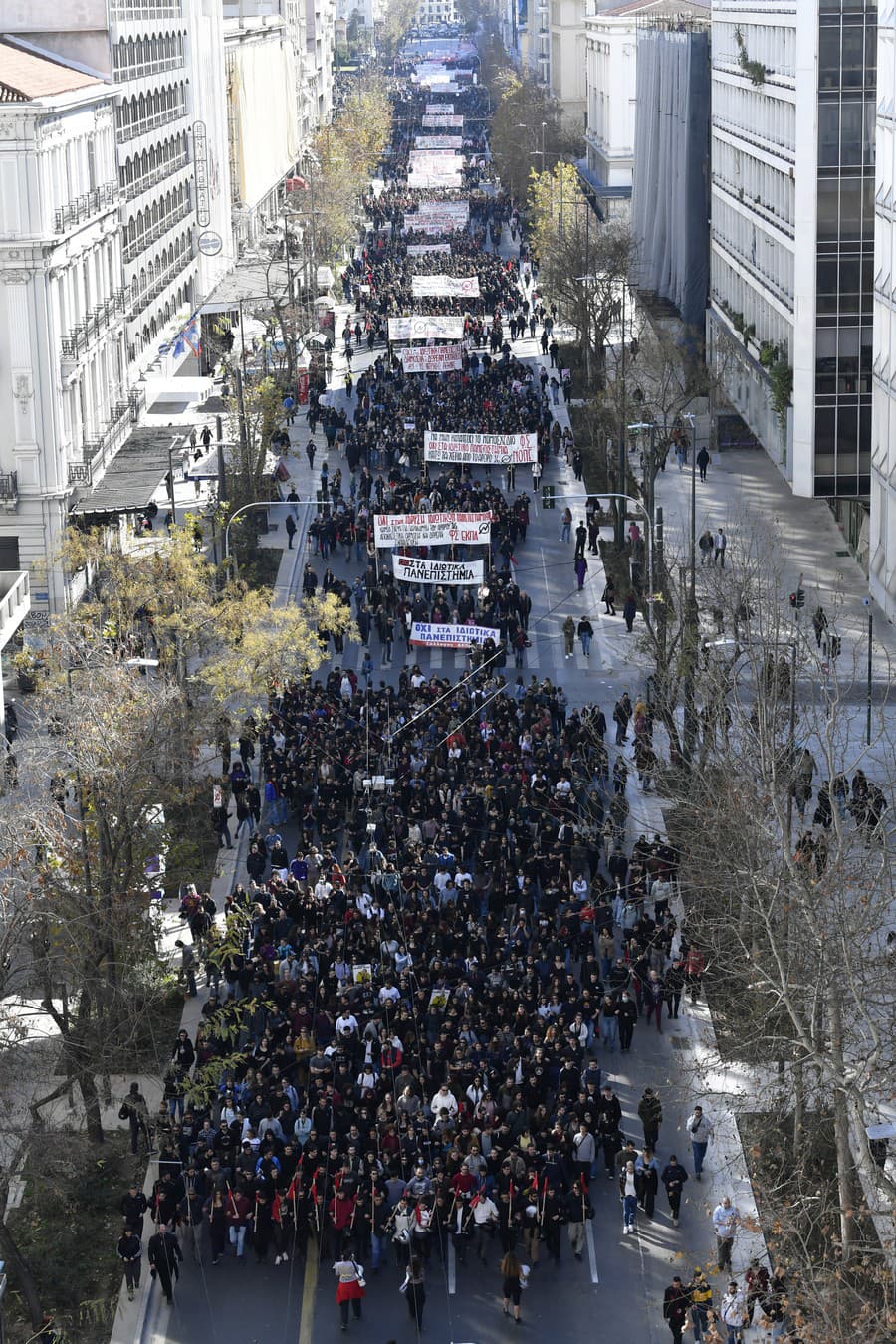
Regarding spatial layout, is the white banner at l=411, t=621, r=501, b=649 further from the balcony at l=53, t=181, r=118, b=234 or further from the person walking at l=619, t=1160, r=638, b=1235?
the person walking at l=619, t=1160, r=638, b=1235

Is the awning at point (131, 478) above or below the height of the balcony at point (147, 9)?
below

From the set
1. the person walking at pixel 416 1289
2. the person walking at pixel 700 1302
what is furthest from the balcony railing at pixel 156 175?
the person walking at pixel 700 1302

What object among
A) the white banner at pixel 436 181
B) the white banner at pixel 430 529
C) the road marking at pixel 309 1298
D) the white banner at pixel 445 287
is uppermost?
the white banner at pixel 436 181

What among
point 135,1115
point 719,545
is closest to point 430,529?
point 719,545

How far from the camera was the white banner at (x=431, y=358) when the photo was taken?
76688mm

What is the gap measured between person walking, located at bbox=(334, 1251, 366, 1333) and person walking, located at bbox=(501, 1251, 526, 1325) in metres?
1.68

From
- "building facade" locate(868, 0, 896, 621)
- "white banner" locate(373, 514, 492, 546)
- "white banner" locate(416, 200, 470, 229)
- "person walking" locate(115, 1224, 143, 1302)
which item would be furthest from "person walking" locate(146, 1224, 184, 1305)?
"white banner" locate(416, 200, 470, 229)

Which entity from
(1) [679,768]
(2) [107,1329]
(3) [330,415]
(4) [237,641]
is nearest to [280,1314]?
(2) [107,1329]

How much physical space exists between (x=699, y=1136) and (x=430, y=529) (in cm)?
2641

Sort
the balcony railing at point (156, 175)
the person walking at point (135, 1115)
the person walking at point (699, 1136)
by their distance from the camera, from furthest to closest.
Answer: the balcony railing at point (156, 175) → the person walking at point (135, 1115) → the person walking at point (699, 1136)

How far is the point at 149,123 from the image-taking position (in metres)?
78.4

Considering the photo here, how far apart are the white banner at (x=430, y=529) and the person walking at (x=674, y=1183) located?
26674 millimetres

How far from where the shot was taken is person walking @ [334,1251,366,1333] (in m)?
24.6

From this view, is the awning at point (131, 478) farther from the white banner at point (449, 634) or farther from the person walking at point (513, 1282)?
the person walking at point (513, 1282)
